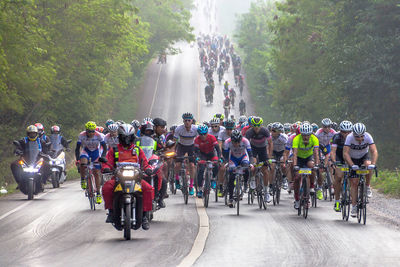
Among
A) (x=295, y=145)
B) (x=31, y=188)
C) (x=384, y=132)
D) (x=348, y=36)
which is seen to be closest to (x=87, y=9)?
(x=348, y=36)

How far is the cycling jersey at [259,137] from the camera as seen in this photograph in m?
18.7

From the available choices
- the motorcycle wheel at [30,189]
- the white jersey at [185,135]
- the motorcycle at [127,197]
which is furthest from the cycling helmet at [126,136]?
the motorcycle wheel at [30,189]

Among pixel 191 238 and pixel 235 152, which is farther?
pixel 235 152

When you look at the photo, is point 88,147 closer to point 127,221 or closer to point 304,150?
point 304,150

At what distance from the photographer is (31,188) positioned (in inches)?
824

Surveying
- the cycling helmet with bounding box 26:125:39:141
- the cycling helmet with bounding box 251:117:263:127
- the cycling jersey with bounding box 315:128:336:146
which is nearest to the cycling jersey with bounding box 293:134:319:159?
the cycling helmet with bounding box 251:117:263:127

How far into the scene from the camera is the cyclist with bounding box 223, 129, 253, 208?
17172 mm

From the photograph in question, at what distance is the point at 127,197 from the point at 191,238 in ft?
4.40

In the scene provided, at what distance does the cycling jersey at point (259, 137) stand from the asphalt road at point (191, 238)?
1.49 m

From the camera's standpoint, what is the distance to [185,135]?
20.2 metres

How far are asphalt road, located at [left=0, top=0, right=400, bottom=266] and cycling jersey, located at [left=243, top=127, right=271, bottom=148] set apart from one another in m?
1.49

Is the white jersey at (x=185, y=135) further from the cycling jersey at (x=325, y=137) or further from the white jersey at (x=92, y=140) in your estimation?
the cycling jersey at (x=325, y=137)

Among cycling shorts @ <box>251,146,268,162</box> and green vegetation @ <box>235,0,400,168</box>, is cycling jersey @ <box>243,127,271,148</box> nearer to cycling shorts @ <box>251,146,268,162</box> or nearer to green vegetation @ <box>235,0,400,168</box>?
cycling shorts @ <box>251,146,268,162</box>

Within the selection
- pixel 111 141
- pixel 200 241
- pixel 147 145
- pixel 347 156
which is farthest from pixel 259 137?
pixel 200 241
